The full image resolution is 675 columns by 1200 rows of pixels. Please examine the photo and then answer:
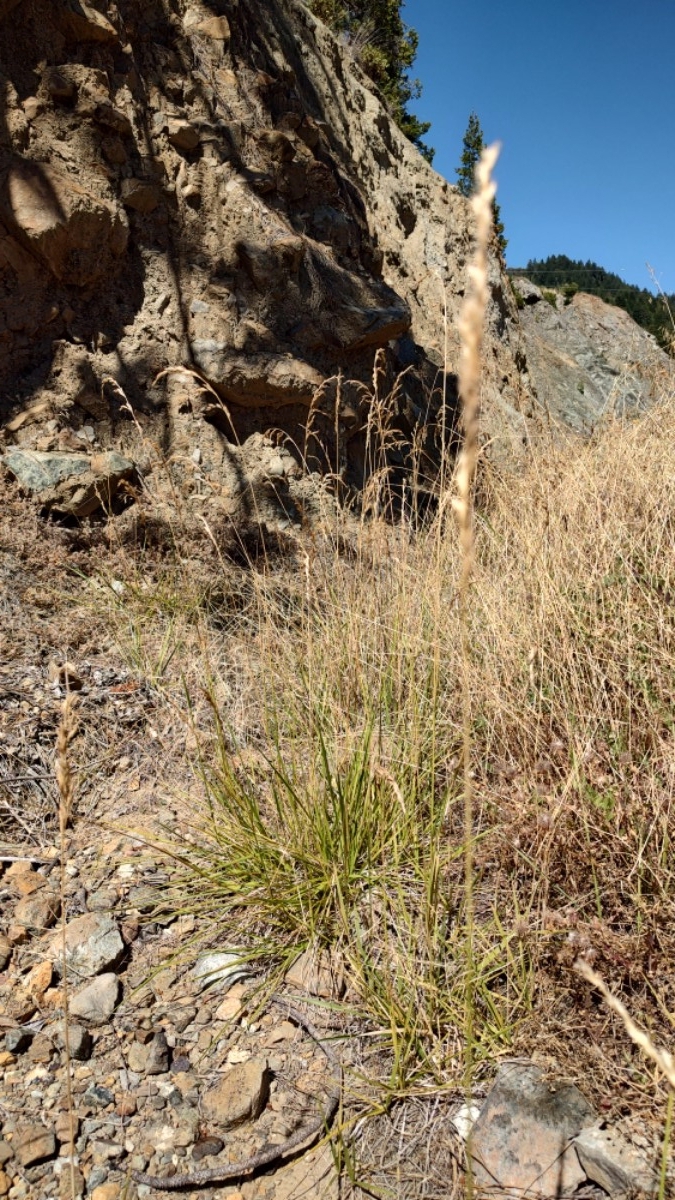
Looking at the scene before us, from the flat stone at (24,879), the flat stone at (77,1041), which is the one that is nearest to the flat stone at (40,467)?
the flat stone at (24,879)

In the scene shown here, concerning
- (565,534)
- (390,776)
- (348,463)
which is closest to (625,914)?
(390,776)

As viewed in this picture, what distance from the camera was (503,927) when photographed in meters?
2.01

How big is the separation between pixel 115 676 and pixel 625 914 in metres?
2.21

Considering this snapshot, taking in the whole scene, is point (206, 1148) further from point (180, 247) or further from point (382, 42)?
point (382, 42)

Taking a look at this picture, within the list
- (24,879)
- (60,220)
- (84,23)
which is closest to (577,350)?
(84,23)

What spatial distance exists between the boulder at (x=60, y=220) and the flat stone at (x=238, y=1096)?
3.68 meters

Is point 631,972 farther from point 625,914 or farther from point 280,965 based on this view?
point 280,965

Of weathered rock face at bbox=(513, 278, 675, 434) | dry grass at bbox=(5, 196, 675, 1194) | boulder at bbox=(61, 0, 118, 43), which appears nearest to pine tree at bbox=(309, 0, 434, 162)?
weathered rock face at bbox=(513, 278, 675, 434)

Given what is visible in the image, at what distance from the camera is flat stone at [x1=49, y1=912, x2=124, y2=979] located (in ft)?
7.19

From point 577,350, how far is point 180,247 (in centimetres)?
912

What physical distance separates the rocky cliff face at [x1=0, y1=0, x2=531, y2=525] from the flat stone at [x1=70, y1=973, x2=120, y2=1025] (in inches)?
75.1

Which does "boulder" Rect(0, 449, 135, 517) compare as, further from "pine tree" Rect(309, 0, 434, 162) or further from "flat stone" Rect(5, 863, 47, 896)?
"pine tree" Rect(309, 0, 434, 162)

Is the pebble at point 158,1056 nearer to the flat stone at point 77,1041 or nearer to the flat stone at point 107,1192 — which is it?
the flat stone at point 77,1041

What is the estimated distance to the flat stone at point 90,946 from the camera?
7.19 feet
